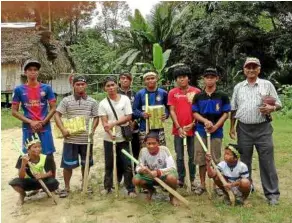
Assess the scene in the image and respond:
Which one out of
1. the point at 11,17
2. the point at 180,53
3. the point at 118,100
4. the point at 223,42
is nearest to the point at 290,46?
the point at 223,42

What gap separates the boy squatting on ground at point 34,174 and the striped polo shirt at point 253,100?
2.49m

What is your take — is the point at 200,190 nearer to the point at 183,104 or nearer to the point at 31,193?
the point at 183,104

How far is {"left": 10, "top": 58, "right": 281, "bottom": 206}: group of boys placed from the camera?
529cm

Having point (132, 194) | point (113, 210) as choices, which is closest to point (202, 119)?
point (132, 194)

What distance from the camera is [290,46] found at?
55.4 ft

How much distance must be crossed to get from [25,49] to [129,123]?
14086 millimetres

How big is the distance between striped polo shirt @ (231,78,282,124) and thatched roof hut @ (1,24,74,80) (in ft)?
47.4

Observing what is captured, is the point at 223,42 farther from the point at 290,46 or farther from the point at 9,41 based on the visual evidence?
the point at 9,41

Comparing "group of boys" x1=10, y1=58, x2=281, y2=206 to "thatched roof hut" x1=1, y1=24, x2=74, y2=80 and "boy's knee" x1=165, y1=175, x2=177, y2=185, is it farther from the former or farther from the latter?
"thatched roof hut" x1=1, y1=24, x2=74, y2=80

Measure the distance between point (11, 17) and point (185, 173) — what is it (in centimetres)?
2761

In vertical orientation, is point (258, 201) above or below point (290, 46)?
below

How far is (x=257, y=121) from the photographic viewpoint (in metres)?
5.16

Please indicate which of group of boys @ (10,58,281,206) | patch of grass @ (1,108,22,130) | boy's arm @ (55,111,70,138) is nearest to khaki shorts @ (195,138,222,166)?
group of boys @ (10,58,281,206)

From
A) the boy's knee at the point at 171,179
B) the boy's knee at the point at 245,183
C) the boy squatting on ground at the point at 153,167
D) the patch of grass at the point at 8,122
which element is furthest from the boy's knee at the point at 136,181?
the patch of grass at the point at 8,122
